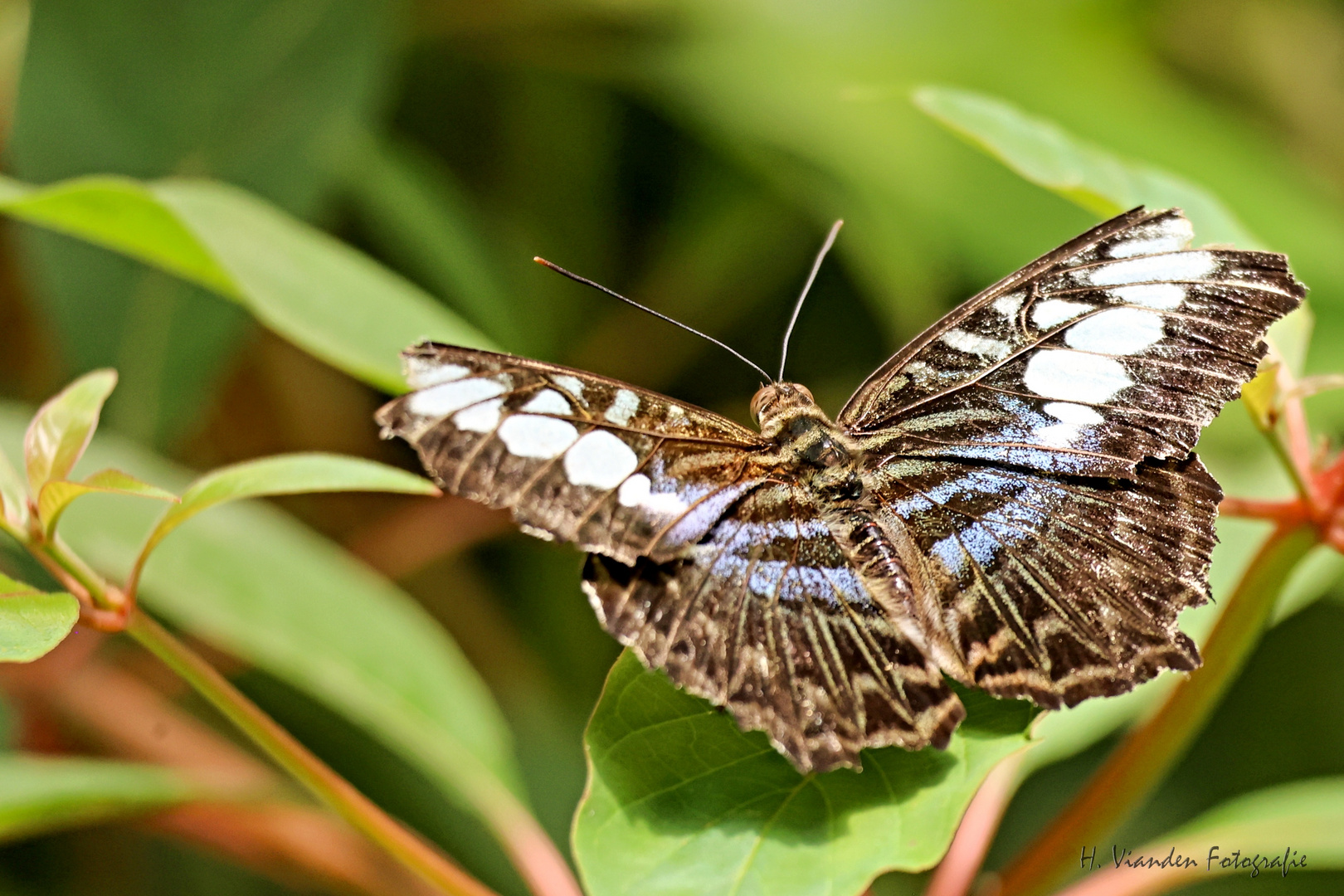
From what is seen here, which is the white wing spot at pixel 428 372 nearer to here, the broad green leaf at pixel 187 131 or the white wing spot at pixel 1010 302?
the white wing spot at pixel 1010 302

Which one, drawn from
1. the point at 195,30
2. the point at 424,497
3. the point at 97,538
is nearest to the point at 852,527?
the point at 97,538

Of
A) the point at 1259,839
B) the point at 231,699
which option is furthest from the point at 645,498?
the point at 1259,839

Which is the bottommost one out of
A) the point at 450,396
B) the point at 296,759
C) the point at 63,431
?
the point at 296,759

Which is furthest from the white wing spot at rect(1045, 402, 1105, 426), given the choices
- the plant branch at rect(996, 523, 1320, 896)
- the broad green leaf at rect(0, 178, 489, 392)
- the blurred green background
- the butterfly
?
the blurred green background

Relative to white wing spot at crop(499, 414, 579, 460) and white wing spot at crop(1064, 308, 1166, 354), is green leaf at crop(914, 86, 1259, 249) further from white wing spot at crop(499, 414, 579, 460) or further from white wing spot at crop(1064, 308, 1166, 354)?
white wing spot at crop(499, 414, 579, 460)

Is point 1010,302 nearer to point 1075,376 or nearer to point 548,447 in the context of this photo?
point 1075,376

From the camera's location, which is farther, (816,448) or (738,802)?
(816,448)

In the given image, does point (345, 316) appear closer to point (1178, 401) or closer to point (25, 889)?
point (1178, 401)
